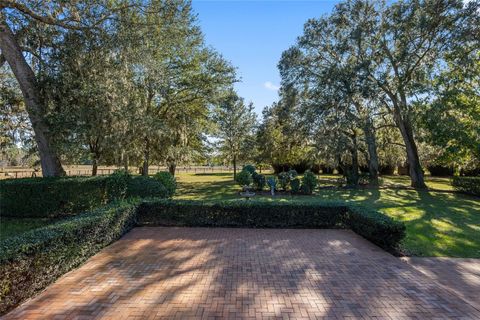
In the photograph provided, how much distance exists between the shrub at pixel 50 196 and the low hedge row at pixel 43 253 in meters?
3.92

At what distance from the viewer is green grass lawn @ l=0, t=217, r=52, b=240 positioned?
7.79 m

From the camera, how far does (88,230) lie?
5305 mm

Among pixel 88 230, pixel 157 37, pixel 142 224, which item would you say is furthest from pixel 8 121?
pixel 88 230

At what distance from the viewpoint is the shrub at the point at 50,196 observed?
934 cm

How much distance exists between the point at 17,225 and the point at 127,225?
4169 mm

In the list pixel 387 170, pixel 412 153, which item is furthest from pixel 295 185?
pixel 387 170

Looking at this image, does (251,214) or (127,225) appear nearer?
(127,225)

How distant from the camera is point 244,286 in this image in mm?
4238

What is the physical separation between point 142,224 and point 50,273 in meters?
3.86

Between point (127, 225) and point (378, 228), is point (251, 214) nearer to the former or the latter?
point (378, 228)

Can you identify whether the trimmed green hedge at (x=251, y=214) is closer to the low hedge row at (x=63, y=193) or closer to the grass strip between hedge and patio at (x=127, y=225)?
the grass strip between hedge and patio at (x=127, y=225)

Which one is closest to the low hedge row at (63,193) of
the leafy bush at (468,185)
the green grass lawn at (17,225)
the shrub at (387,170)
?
the green grass lawn at (17,225)

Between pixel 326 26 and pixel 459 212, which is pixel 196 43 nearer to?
pixel 326 26

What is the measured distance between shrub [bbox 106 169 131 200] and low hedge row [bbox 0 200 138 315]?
3533 mm
